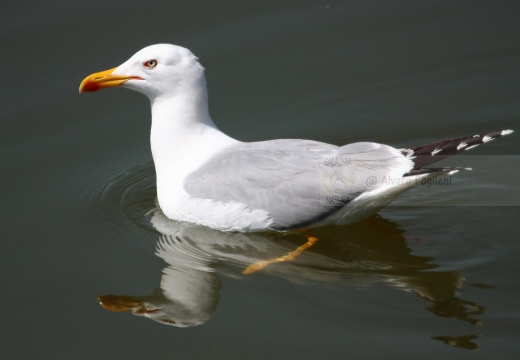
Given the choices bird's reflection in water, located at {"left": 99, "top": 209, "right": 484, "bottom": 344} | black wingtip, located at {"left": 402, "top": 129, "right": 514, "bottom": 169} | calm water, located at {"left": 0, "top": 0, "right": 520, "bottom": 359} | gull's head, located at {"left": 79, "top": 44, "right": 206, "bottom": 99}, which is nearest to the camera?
→ calm water, located at {"left": 0, "top": 0, "right": 520, "bottom": 359}

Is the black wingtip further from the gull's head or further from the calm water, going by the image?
the gull's head

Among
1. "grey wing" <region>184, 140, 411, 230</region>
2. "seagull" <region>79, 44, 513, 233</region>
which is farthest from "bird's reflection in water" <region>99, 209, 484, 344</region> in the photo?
"grey wing" <region>184, 140, 411, 230</region>

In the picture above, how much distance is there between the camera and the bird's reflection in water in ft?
18.4

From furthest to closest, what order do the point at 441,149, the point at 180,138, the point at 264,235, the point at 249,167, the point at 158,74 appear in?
the point at 180,138
the point at 158,74
the point at 264,235
the point at 249,167
the point at 441,149

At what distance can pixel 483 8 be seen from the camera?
9195 millimetres

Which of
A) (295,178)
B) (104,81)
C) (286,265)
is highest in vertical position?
(104,81)

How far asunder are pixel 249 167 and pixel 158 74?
3.76ft

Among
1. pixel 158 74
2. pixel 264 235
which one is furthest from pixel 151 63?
pixel 264 235

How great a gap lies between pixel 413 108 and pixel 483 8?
1.93m

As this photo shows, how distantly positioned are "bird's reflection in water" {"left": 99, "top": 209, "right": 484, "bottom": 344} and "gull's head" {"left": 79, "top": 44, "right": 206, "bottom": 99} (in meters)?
1.11

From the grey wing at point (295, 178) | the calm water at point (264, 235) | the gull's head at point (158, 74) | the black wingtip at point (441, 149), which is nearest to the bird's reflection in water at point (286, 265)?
the calm water at point (264, 235)

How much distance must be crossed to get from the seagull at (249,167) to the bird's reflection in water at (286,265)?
13 cm

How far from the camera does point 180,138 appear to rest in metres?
6.73

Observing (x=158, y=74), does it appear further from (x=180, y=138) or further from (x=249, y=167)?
(x=249, y=167)
